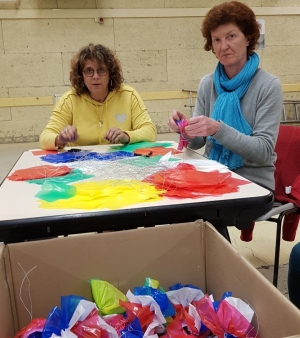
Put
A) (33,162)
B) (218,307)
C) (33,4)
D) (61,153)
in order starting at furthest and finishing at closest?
(33,4) → (61,153) → (33,162) → (218,307)

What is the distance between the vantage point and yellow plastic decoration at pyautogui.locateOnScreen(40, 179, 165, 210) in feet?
3.17

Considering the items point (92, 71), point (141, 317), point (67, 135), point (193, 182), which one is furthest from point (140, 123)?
point (141, 317)

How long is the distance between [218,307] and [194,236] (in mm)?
202

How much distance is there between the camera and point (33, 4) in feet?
14.4

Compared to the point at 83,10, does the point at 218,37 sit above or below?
below

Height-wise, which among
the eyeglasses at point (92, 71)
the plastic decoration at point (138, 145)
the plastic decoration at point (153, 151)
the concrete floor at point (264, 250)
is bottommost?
the concrete floor at point (264, 250)

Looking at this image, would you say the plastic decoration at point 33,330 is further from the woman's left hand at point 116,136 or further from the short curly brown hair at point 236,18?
the short curly brown hair at point 236,18

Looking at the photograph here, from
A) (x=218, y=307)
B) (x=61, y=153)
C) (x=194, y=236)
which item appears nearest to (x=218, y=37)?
(x=61, y=153)

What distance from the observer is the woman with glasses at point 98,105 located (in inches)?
78.5

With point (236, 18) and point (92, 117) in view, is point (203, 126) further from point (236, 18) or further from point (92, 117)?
point (92, 117)

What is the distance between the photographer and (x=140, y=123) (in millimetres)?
2113

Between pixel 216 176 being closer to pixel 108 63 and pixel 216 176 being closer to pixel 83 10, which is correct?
pixel 108 63

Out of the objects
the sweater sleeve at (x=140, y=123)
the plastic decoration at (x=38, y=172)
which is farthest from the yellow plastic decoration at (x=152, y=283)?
the sweater sleeve at (x=140, y=123)

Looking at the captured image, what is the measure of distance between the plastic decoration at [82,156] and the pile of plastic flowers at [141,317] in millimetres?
778
